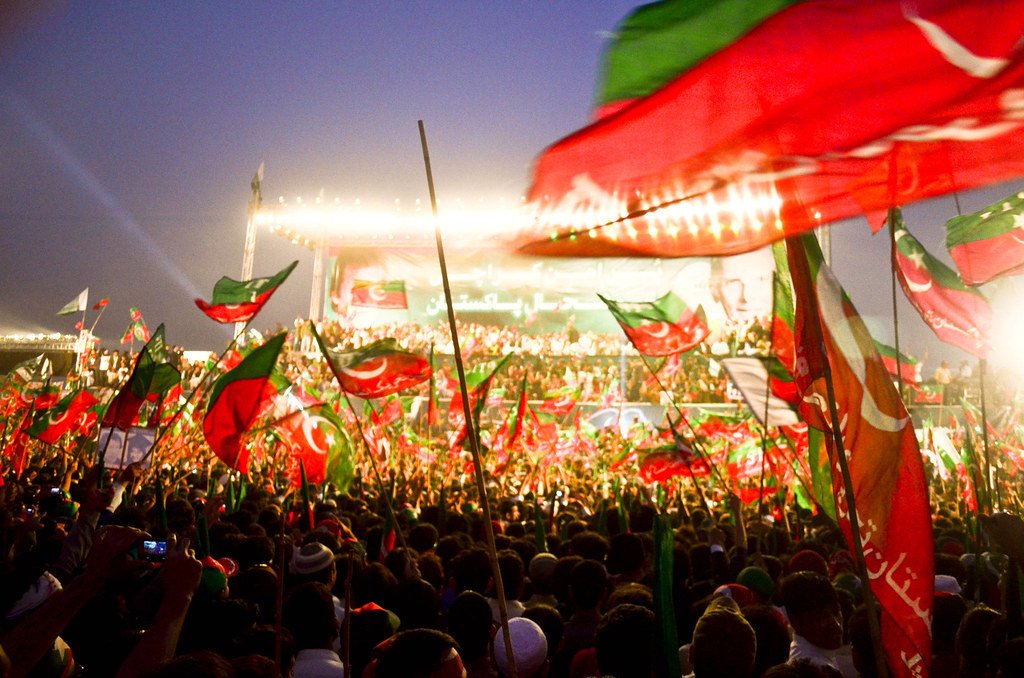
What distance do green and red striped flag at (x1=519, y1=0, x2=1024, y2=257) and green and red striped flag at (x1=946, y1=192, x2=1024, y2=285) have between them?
120 inches

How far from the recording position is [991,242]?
199 inches

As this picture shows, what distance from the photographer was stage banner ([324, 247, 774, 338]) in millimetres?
30141

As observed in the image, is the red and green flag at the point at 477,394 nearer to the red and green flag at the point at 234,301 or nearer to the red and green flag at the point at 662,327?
the red and green flag at the point at 662,327

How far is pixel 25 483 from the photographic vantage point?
857cm

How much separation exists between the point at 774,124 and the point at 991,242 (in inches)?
146

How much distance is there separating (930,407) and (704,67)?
2027 centimetres

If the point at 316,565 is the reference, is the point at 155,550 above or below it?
above

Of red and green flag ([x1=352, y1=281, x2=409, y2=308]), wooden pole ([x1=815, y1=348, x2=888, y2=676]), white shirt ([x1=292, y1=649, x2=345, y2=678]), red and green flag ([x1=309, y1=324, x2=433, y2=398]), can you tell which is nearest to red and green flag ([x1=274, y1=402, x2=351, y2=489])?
red and green flag ([x1=309, y1=324, x2=433, y2=398])

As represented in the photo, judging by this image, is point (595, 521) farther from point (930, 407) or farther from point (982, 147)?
point (930, 407)

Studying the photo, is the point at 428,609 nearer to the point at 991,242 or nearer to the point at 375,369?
the point at 991,242

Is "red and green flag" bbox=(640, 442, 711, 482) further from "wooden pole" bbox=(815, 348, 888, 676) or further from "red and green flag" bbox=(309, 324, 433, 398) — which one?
"wooden pole" bbox=(815, 348, 888, 676)

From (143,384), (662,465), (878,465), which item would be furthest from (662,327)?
(143,384)

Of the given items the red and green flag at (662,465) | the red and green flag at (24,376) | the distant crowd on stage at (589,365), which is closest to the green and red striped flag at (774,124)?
the red and green flag at (662,465)

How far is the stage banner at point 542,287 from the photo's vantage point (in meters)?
30.1
